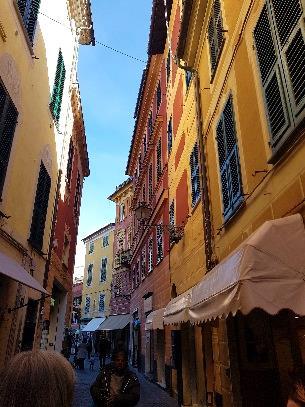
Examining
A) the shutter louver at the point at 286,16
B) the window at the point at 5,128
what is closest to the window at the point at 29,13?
the window at the point at 5,128

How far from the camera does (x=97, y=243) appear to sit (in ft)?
149

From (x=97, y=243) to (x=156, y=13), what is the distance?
110 ft

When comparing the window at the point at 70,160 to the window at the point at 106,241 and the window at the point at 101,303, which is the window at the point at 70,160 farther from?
the window at the point at 101,303

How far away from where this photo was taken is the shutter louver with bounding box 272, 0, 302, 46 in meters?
4.22

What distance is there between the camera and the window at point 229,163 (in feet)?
20.0

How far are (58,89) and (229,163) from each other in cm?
774

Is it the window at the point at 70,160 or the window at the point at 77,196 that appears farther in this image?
the window at the point at 77,196

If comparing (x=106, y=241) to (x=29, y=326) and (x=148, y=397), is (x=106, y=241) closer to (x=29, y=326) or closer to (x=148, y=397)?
(x=148, y=397)

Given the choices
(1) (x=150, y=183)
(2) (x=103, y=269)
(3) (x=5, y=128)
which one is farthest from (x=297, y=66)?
(2) (x=103, y=269)

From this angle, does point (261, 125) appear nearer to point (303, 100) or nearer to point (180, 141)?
point (303, 100)

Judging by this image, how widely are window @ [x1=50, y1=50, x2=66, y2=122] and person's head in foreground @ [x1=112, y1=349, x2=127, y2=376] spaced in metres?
9.08

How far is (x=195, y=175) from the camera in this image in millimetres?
9484

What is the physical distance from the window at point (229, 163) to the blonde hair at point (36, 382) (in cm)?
452

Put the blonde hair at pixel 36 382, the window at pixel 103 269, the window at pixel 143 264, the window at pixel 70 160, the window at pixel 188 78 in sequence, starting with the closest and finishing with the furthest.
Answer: the blonde hair at pixel 36 382 < the window at pixel 188 78 < the window at pixel 70 160 < the window at pixel 143 264 < the window at pixel 103 269
